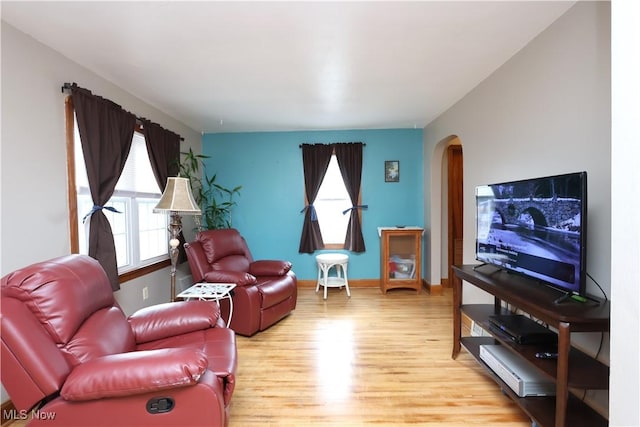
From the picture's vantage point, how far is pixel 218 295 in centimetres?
255

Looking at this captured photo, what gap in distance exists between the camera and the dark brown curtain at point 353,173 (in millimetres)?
4367

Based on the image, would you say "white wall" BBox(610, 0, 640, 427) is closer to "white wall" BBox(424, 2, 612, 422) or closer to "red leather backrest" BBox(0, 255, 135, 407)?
"white wall" BBox(424, 2, 612, 422)

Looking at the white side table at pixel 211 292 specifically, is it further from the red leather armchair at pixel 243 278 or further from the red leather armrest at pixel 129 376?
the red leather armrest at pixel 129 376

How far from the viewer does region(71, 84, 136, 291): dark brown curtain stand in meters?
2.25

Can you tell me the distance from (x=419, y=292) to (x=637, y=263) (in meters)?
A: 3.48

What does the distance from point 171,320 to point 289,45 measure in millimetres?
2012

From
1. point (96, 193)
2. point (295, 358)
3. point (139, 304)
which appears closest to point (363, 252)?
point (295, 358)

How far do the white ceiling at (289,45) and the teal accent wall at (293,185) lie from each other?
1217mm

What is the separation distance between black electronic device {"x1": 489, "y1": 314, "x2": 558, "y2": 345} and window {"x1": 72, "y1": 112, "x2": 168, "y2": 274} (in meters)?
3.18

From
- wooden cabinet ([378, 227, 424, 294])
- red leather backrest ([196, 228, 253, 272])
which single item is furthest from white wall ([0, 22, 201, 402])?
wooden cabinet ([378, 227, 424, 294])

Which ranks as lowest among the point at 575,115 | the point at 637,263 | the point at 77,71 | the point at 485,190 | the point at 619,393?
the point at 619,393

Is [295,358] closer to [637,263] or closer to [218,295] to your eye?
[218,295]

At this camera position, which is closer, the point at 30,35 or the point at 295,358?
the point at 30,35

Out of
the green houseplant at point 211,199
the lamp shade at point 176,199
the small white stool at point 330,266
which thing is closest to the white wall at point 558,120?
the small white stool at point 330,266
